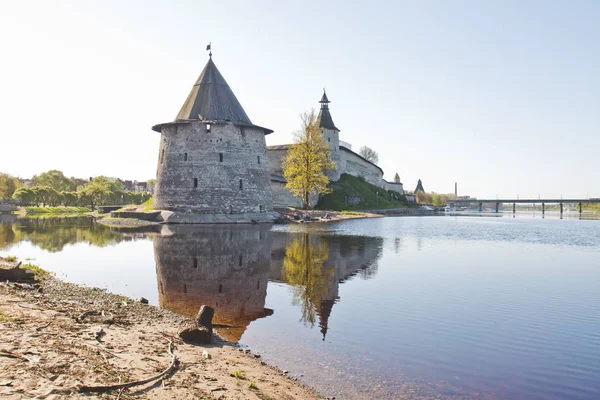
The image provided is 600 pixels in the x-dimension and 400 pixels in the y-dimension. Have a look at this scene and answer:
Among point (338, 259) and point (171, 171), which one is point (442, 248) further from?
point (171, 171)

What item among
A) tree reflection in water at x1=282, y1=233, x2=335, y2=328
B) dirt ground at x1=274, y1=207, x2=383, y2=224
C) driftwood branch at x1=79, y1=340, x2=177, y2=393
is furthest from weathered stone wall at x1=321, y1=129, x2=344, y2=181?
driftwood branch at x1=79, y1=340, x2=177, y2=393

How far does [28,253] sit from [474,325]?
17236mm

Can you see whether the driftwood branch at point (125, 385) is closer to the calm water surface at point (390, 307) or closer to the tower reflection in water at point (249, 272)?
the calm water surface at point (390, 307)

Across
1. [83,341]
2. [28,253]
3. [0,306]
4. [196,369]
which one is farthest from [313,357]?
[28,253]

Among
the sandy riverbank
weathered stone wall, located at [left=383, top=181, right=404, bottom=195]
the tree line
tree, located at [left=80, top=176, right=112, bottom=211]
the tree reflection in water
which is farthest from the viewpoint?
weathered stone wall, located at [left=383, top=181, right=404, bottom=195]

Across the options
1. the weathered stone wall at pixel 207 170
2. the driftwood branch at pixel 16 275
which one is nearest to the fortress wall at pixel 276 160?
the weathered stone wall at pixel 207 170

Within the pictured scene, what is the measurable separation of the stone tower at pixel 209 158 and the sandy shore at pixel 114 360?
30265 millimetres

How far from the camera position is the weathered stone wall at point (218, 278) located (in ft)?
30.6

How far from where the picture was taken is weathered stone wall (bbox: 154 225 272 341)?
9.32 m

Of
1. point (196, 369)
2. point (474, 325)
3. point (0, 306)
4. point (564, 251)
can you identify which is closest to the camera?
point (196, 369)

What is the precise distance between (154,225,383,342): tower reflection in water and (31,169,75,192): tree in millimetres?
71521

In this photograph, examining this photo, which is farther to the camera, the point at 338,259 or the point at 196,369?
the point at 338,259

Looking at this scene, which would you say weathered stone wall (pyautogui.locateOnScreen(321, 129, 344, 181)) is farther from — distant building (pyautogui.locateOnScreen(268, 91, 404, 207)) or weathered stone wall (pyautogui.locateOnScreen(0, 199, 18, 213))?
weathered stone wall (pyautogui.locateOnScreen(0, 199, 18, 213))

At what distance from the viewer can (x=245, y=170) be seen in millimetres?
40250
